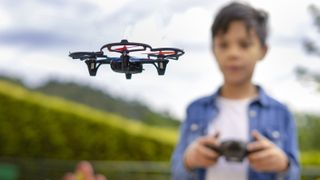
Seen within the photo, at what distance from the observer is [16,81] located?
5449 mm

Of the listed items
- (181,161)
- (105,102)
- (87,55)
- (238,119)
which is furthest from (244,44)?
(105,102)

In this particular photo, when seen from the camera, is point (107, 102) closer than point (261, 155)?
No

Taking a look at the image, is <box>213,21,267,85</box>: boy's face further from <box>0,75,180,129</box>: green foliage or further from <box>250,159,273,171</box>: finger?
<box>0,75,180,129</box>: green foliage

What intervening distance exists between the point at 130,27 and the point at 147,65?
11cm

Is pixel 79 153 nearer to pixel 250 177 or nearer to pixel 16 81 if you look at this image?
pixel 16 81

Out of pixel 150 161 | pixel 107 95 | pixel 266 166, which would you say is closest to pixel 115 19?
pixel 266 166

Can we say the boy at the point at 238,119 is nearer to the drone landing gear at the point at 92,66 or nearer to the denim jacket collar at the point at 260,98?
the denim jacket collar at the point at 260,98

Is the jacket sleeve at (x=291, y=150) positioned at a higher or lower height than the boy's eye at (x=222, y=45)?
lower

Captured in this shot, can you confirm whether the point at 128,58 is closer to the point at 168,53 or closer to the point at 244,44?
the point at 168,53

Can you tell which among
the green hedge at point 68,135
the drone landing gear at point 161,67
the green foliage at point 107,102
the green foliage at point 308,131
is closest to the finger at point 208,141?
the drone landing gear at point 161,67

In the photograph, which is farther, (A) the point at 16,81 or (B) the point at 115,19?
(A) the point at 16,81

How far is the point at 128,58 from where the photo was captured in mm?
1541

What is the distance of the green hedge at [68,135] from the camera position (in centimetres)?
525

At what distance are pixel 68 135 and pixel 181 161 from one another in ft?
13.0
